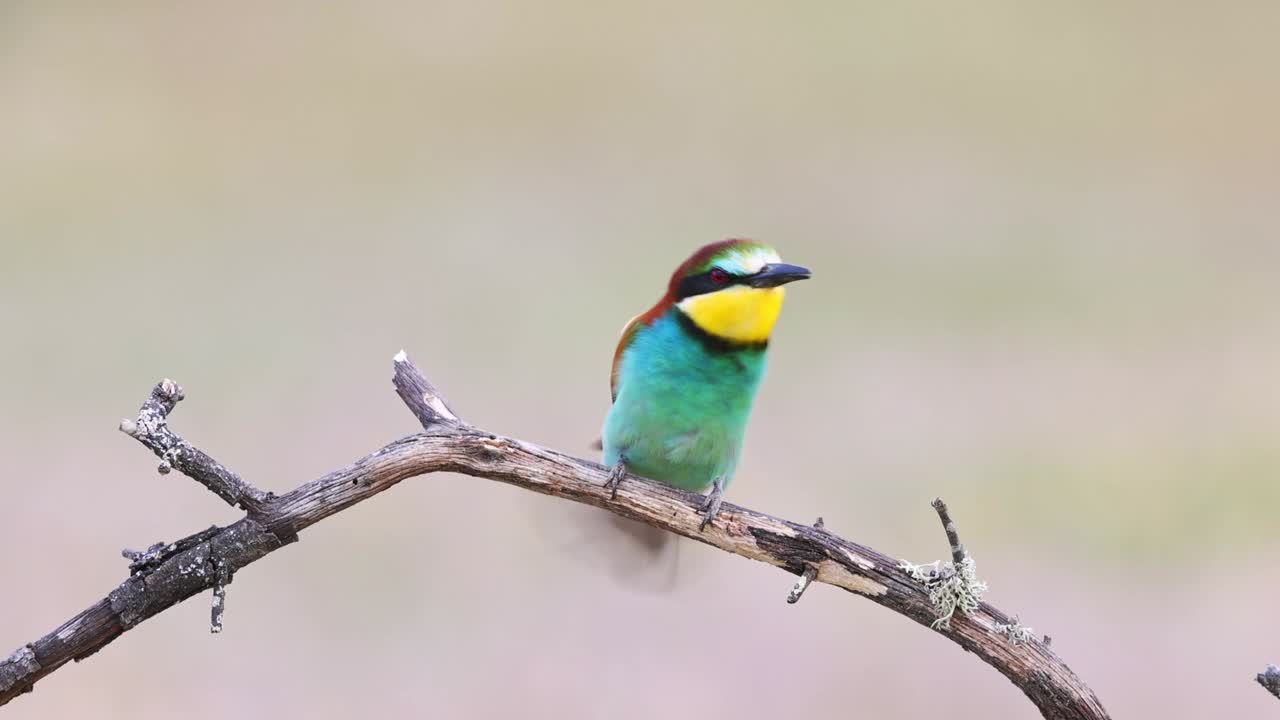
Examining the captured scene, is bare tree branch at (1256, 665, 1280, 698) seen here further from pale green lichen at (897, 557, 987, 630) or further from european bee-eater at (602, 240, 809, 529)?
european bee-eater at (602, 240, 809, 529)

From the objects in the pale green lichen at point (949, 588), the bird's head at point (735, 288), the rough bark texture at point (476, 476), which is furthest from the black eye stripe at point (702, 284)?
the pale green lichen at point (949, 588)

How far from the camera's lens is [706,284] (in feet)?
4.75

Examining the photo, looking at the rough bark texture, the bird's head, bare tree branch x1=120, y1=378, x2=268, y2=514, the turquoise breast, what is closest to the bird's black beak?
the bird's head

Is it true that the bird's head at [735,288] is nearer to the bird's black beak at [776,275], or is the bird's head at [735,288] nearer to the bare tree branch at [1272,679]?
the bird's black beak at [776,275]

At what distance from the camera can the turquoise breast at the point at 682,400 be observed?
147 cm

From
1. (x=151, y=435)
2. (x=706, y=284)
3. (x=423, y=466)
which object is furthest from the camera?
(x=706, y=284)

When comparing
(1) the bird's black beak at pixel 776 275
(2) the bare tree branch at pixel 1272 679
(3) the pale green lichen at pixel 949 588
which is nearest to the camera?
(2) the bare tree branch at pixel 1272 679

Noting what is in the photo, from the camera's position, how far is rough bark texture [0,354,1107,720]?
3.63ft

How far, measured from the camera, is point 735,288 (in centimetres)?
142

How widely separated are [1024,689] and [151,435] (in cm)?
95

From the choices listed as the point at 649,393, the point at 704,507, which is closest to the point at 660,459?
the point at 649,393

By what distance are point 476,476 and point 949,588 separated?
1.70 ft

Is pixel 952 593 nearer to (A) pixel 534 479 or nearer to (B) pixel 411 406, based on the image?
(A) pixel 534 479

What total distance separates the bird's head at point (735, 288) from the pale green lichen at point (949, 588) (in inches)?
15.2
